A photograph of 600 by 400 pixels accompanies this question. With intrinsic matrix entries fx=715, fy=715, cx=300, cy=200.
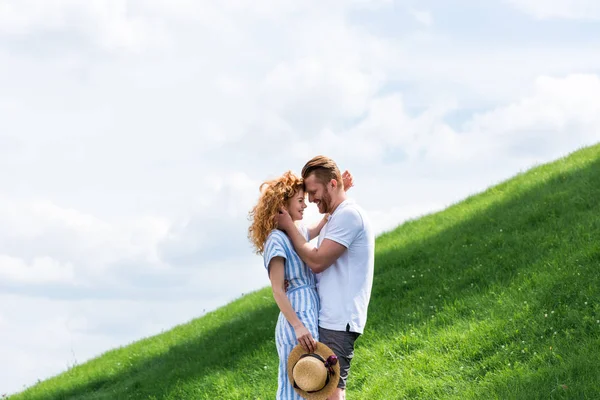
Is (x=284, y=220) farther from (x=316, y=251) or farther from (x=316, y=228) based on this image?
(x=316, y=228)

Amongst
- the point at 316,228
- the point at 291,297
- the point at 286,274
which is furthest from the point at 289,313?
the point at 316,228

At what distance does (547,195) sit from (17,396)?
1355 cm

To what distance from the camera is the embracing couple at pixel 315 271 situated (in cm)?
621

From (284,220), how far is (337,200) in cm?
55

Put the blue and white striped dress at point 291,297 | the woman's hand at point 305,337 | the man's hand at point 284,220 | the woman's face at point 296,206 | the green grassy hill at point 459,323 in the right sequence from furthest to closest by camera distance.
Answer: the green grassy hill at point 459,323 < the woman's face at point 296,206 < the man's hand at point 284,220 < the blue and white striped dress at point 291,297 < the woman's hand at point 305,337

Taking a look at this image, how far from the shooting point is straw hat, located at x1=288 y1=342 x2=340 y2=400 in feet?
19.8

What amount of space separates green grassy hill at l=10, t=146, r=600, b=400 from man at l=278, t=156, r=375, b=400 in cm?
357

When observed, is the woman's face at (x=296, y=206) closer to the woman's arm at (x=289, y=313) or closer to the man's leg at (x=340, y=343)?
the woman's arm at (x=289, y=313)

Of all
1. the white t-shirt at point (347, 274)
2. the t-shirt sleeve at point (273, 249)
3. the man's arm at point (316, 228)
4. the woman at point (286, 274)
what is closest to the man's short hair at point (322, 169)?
the woman at point (286, 274)

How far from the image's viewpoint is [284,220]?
20.9 feet

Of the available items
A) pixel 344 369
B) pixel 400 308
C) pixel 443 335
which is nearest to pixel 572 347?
pixel 443 335

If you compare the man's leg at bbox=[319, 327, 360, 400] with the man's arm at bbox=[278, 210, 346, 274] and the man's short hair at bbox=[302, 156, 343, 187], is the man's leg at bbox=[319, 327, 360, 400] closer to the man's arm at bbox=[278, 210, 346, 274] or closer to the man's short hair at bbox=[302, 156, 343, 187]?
the man's arm at bbox=[278, 210, 346, 274]

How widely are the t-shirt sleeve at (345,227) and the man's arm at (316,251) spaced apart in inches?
2.0

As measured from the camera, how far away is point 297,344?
20.6 feet
